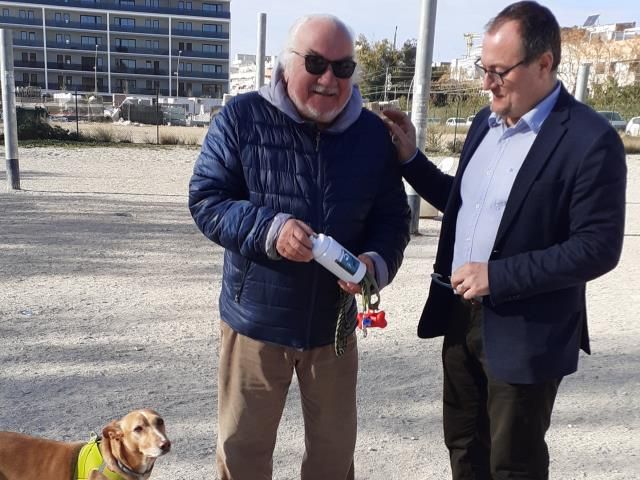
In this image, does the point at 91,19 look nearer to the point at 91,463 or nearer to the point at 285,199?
the point at 91,463

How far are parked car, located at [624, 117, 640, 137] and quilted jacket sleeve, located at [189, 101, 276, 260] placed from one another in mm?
31291

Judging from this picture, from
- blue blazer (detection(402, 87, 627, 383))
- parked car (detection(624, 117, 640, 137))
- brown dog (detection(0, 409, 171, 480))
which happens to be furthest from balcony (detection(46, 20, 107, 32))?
blue blazer (detection(402, 87, 627, 383))

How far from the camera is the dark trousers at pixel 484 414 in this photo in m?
2.33

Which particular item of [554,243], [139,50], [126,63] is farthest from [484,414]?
[139,50]

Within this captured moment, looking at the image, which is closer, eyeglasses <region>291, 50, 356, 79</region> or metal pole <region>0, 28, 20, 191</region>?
eyeglasses <region>291, 50, 356, 79</region>

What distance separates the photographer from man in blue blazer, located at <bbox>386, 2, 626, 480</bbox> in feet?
6.72

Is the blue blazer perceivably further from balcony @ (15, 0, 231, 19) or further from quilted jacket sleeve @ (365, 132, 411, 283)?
balcony @ (15, 0, 231, 19)

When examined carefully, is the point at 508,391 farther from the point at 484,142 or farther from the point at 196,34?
the point at 196,34

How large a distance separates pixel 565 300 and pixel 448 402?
30.9 inches

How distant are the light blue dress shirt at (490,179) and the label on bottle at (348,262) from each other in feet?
1.67

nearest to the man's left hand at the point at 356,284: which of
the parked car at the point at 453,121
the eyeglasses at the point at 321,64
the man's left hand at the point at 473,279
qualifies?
the man's left hand at the point at 473,279

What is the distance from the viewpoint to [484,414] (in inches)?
106

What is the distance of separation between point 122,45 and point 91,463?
7848 centimetres

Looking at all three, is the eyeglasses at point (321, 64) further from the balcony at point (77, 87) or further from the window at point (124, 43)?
the window at point (124, 43)
